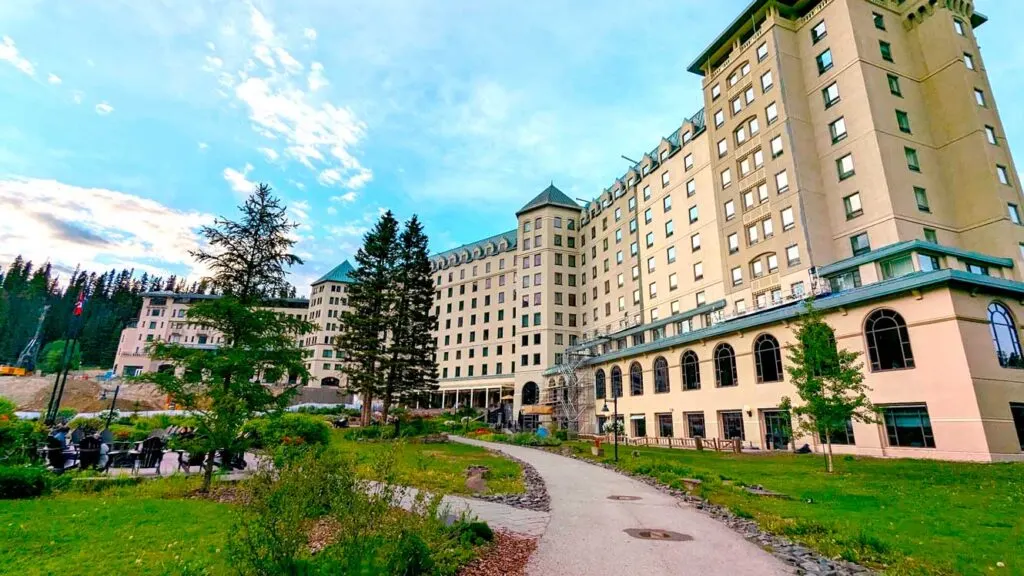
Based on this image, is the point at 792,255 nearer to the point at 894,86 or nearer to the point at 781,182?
the point at 781,182

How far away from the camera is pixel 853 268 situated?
31188mm

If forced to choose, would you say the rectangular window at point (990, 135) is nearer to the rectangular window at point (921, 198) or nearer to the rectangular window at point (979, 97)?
the rectangular window at point (979, 97)

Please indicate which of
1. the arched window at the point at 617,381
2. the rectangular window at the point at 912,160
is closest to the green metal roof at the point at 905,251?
the rectangular window at the point at 912,160

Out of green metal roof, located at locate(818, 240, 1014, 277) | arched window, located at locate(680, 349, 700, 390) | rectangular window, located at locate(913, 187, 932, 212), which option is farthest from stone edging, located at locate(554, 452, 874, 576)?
rectangular window, located at locate(913, 187, 932, 212)

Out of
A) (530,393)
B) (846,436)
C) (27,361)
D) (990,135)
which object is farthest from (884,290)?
(27,361)

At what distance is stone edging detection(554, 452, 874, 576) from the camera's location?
724 cm

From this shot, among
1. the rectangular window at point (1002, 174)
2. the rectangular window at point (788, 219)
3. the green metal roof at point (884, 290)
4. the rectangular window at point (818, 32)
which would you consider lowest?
the green metal roof at point (884, 290)

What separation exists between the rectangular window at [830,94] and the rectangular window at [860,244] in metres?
11.1

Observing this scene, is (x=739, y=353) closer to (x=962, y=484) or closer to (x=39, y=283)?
(x=962, y=484)

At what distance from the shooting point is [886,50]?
1411 inches

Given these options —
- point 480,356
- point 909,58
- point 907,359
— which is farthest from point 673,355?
point 480,356

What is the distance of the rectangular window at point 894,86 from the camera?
3472cm

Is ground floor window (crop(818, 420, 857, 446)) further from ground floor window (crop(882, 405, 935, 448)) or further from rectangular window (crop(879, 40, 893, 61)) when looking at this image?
rectangular window (crop(879, 40, 893, 61))

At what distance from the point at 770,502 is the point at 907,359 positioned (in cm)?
1682
